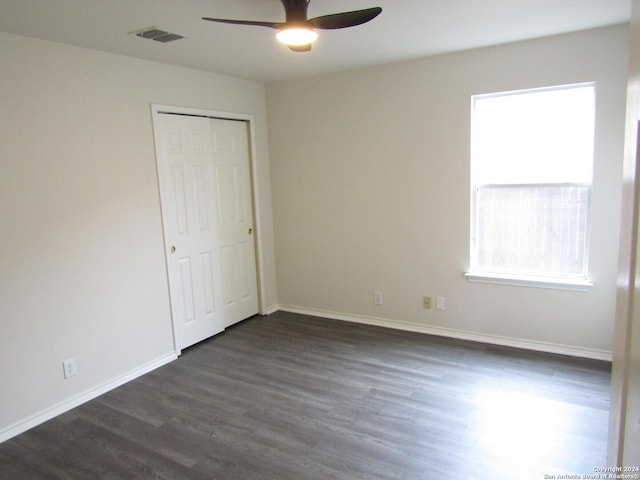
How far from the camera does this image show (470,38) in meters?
3.27

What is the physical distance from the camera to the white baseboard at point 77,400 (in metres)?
2.77

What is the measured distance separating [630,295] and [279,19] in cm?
262

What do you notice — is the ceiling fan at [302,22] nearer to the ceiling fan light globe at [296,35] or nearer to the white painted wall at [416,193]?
the ceiling fan light globe at [296,35]

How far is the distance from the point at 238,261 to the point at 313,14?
266 centimetres

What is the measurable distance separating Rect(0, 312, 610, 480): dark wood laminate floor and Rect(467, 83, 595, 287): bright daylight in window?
0.76m

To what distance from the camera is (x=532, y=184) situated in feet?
11.8

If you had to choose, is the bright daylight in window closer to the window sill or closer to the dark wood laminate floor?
the window sill

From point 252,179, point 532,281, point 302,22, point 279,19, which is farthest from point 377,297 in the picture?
point 302,22

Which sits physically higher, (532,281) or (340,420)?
(532,281)

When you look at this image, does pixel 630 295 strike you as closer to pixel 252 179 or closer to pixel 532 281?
pixel 532 281

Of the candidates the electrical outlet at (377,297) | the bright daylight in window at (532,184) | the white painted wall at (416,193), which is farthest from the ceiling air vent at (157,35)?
the electrical outlet at (377,297)

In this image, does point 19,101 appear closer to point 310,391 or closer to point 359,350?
point 310,391

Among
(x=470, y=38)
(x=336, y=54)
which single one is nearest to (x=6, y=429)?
(x=336, y=54)

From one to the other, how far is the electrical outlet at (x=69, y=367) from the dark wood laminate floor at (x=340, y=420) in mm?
277
